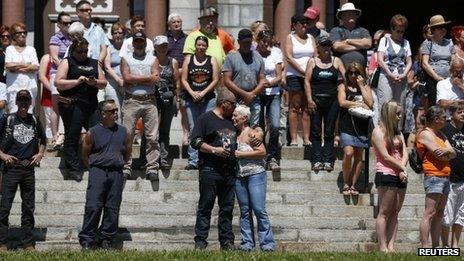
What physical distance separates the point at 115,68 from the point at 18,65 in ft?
4.65

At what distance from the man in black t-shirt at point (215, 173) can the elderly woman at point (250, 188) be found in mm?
126

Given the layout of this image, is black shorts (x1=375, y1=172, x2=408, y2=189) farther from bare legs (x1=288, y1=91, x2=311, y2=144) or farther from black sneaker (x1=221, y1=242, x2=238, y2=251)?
bare legs (x1=288, y1=91, x2=311, y2=144)

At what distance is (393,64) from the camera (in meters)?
21.1

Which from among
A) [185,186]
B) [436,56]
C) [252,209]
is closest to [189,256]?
[252,209]

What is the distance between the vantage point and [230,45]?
2170 cm

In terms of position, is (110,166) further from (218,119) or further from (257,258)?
(257,258)

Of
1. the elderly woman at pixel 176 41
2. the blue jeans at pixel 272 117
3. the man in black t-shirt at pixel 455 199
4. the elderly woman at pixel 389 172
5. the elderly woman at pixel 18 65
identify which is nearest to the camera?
the elderly woman at pixel 389 172

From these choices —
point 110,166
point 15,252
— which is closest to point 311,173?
point 110,166

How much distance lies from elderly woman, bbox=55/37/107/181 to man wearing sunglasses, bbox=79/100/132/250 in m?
1.33

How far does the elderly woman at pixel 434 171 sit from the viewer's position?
56.9 ft

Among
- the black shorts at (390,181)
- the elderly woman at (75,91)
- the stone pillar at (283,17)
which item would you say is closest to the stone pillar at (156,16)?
the stone pillar at (283,17)

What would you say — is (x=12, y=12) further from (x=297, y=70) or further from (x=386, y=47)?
(x=386, y=47)

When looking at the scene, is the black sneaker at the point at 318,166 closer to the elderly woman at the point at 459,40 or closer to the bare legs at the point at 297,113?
the bare legs at the point at 297,113

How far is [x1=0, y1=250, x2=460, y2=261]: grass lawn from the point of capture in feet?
51.1
